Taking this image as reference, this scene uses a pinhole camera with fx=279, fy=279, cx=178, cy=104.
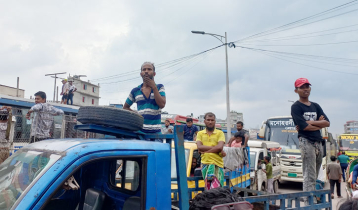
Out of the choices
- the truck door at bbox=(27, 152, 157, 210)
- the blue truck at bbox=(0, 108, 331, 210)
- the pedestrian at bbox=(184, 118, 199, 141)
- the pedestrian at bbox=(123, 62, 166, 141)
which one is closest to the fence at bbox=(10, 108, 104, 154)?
the pedestrian at bbox=(184, 118, 199, 141)

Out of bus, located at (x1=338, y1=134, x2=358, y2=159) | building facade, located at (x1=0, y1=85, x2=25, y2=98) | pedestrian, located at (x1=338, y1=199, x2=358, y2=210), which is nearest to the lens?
pedestrian, located at (x1=338, y1=199, x2=358, y2=210)

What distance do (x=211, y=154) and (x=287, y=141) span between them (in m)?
10.7

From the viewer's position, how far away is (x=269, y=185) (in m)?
8.51

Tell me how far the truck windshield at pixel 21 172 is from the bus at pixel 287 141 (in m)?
11.8

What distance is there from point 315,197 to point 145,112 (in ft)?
7.29

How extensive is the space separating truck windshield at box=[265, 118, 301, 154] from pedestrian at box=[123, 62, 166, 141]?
36.4 feet

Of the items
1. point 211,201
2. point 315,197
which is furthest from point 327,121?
point 211,201

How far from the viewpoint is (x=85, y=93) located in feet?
163

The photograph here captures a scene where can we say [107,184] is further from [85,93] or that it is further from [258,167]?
[85,93]

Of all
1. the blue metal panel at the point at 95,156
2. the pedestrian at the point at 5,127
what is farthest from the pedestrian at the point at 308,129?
the pedestrian at the point at 5,127

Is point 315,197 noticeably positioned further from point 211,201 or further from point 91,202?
point 91,202

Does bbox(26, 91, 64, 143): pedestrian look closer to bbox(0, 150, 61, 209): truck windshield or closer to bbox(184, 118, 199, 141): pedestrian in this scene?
bbox(184, 118, 199, 141): pedestrian

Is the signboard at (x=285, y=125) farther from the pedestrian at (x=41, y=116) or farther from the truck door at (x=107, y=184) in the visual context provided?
the truck door at (x=107, y=184)

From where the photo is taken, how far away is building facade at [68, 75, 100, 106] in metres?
47.9
